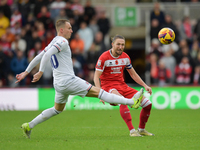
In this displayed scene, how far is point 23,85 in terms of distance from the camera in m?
16.8

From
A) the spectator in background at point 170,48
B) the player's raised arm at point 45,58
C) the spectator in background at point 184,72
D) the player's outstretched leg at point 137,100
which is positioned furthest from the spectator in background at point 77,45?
the player's raised arm at point 45,58

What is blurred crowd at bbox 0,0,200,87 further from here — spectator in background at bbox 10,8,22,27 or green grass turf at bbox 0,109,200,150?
green grass turf at bbox 0,109,200,150

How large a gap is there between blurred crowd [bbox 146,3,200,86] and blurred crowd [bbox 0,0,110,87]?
2.23 meters

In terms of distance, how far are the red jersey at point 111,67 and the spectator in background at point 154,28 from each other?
9.20 meters

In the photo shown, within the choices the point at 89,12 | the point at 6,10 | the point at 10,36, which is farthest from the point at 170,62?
the point at 6,10

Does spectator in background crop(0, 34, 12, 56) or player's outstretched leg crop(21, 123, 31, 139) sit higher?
spectator in background crop(0, 34, 12, 56)

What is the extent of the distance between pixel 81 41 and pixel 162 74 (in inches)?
154

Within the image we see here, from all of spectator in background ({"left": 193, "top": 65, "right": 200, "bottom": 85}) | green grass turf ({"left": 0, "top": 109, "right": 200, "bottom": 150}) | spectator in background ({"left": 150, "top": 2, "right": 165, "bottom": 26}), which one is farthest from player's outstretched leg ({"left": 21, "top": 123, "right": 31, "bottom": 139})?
spectator in background ({"left": 150, "top": 2, "right": 165, "bottom": 26})

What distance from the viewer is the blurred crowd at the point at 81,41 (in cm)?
1611

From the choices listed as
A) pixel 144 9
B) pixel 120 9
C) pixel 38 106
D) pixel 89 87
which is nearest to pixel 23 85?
pixel 38 106

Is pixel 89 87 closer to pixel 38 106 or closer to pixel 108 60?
pixel 108 60

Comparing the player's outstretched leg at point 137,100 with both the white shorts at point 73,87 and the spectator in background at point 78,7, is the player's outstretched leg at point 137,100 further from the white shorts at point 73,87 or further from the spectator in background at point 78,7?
the spectator in background at point 78,7

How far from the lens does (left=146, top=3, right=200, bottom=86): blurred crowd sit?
52.4ft

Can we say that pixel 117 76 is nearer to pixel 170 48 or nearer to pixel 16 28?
pixel 170 48
